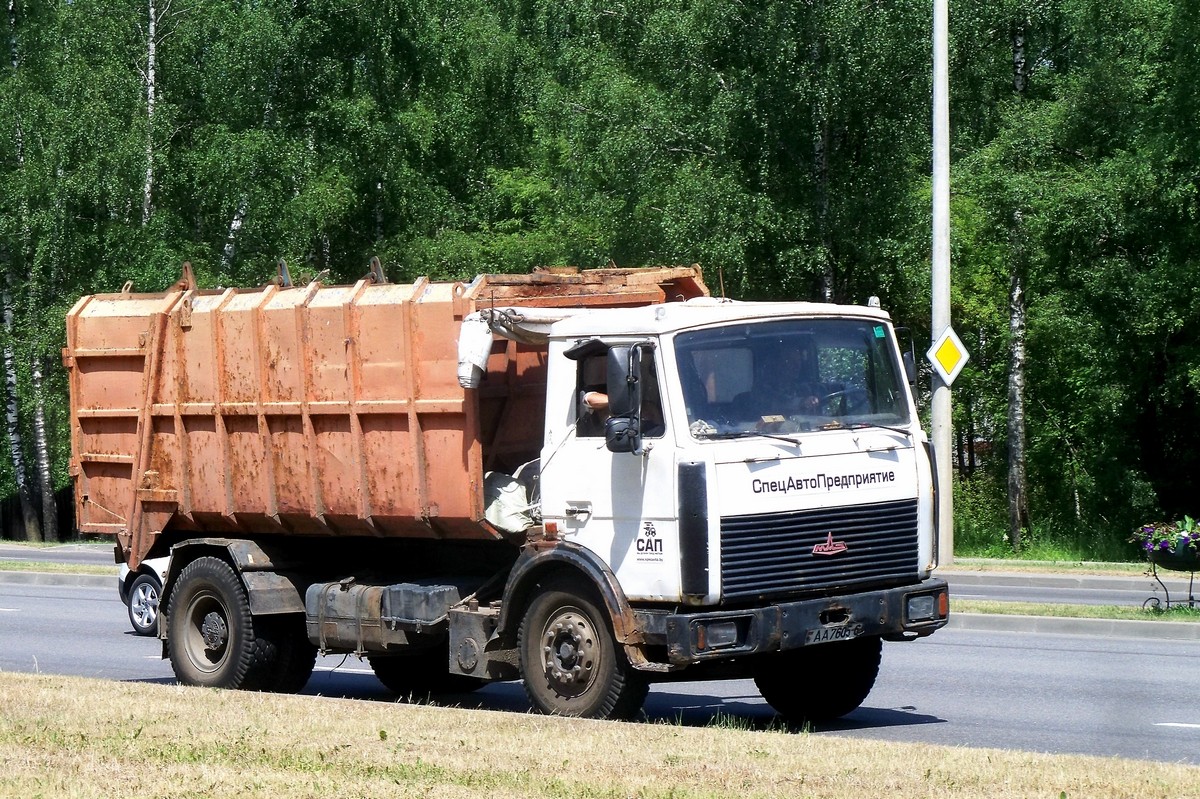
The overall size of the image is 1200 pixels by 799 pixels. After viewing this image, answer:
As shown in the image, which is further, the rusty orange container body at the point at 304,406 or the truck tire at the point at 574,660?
the rusty orange container body at the point at 304,406

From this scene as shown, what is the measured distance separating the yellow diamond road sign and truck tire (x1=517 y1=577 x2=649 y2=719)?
14.5m

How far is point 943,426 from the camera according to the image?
24062mm

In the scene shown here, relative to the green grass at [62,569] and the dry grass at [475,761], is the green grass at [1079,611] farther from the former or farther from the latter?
the green grass at [62,569]

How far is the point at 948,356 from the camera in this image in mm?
23875

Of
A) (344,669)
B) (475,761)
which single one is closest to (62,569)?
(344,669)

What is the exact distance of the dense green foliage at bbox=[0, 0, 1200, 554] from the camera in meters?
31.7

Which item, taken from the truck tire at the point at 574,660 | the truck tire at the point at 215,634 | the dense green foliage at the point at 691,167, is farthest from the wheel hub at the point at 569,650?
the dense green foliage at the point at 691,167

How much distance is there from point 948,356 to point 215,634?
45.4 ft

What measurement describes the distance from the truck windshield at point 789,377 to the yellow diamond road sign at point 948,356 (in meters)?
13.6

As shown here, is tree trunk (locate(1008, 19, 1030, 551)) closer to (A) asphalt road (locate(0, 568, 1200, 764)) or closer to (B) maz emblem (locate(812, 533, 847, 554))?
(A) asphalt road (locate(0, 568, 1200, 764))

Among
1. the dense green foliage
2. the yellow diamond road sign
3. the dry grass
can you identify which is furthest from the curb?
the dry grass

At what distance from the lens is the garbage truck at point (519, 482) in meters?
9.68

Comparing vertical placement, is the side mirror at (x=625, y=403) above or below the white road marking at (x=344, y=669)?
above

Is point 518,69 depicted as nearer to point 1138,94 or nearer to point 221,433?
point 1138,94
